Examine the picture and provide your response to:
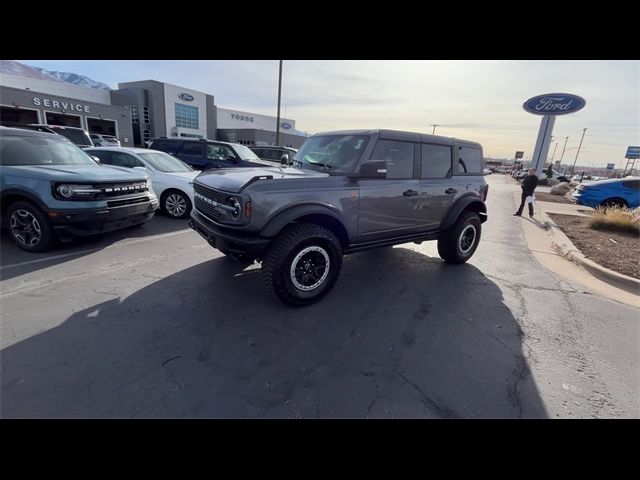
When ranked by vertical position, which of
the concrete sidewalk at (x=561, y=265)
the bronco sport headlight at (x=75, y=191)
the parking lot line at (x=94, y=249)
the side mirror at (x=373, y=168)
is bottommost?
the parking lot line at (x=94, y=249)

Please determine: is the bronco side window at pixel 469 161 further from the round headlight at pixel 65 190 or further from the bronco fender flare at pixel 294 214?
the round headlight at pixel 65 190

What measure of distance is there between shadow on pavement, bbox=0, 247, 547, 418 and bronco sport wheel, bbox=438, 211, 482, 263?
4.24ft

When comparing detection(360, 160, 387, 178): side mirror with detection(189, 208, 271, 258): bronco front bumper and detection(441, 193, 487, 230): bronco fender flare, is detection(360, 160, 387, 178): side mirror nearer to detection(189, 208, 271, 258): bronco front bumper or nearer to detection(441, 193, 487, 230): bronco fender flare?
detection(189, 208, 271, 258): bronco front bumper

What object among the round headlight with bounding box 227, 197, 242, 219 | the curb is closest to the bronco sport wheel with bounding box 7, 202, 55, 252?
the round headlight with bounding box 227, 197, 242, 219

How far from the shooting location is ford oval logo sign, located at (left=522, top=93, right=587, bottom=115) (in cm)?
2383

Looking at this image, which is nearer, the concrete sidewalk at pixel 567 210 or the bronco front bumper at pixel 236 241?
the bronco front bumper at pixel 236 241

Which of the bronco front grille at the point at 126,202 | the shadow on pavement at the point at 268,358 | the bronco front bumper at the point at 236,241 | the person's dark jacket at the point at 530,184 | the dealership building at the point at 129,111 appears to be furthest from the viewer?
the dealership building at the point at 129,111

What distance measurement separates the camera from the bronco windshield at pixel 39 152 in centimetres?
479

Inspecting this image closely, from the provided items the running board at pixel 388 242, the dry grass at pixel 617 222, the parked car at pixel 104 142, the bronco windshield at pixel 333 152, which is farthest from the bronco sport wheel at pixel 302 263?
the parked car at pixel 104 142

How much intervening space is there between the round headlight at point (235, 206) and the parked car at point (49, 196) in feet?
9.23

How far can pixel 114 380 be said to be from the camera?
2.28m
